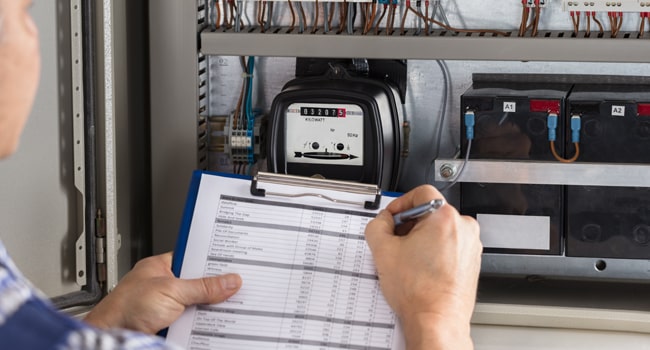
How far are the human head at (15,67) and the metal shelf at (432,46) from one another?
115cm

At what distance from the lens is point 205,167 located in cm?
209

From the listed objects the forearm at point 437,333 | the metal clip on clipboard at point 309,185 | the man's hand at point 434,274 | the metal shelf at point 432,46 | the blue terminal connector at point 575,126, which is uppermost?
the metal shelf at point 432,46

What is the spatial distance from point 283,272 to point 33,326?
0.84m

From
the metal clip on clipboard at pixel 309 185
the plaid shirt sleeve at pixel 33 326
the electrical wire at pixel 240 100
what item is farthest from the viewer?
the electrical wire at pixel 240 100

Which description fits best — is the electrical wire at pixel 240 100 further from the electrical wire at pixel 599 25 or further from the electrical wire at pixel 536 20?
the electrical wire at pixel 599 25

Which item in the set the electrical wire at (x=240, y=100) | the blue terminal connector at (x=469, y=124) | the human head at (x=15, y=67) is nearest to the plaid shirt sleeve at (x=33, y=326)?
the human head at (x=15, y=67)

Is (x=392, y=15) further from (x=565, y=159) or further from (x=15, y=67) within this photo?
(x=15, y=67)

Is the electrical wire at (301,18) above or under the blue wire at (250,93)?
above

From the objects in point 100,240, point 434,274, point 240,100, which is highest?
point 240,100

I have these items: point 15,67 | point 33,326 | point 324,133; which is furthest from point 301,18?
point 33,326

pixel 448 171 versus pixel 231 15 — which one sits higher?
pixel 231 15

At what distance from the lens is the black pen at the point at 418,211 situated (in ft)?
4.30

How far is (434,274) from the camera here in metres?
1.27

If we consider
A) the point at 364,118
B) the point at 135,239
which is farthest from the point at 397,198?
the point at 135,239
